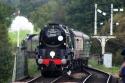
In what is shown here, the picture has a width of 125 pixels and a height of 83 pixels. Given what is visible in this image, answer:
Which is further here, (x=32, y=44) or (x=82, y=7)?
(x=82, y=7)

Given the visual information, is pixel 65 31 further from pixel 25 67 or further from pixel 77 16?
pixel 77 16

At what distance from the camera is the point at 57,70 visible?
106ft

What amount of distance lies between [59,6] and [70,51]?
9442 centimetres

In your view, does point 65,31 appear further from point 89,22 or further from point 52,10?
point 52,10

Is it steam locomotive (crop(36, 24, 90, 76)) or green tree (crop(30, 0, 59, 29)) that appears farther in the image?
green tree (crop(30, 0, 59, 29))

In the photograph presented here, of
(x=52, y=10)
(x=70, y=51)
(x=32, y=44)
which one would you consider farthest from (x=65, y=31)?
(x=52, y=10)

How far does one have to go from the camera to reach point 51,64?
31938 millimetres

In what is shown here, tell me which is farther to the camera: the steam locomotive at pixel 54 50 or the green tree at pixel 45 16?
the green tree at pixel 45 16

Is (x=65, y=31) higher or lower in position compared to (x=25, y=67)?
higher

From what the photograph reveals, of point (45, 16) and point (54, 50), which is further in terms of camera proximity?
point (45, 16)

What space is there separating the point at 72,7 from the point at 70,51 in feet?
229

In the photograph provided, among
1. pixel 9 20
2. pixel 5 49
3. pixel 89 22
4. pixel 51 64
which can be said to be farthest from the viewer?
pixel 89 22

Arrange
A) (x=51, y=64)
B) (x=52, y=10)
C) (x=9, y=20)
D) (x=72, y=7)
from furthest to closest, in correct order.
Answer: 1. (x=52, y=10)
2. (x=72, y=7)
3. (x=9, y=20)
4. (x=51, y=64)

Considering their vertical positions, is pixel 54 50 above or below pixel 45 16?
below
